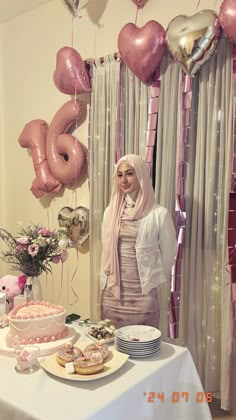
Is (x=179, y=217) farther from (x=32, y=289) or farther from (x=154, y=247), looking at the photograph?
(x=32, y=289)

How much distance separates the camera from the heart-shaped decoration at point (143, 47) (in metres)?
2.34

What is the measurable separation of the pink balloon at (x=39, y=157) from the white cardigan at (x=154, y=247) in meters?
1.28

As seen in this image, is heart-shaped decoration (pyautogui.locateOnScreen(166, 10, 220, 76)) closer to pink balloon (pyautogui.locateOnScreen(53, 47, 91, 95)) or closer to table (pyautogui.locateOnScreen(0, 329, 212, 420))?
pink balloon (pyautogui.locateOnScreen(53, 47, 91, 95))

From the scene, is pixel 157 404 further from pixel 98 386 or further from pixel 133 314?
pixel 133 314

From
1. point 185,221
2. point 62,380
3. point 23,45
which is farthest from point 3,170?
point 62,380

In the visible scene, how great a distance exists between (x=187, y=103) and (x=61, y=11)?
1.46m

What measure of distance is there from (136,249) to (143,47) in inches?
44.6

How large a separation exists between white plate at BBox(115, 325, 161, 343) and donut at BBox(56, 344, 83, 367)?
0.57 feet

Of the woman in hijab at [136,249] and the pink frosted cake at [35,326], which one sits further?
the woman in hijab at [136,249]

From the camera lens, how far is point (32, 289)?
169 centimetres

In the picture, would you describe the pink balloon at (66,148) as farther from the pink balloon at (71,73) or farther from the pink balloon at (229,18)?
the pink balloon at (229,18)

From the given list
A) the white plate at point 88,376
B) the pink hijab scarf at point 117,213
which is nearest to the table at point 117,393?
the white plate at point 88,376

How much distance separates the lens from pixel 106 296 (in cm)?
217

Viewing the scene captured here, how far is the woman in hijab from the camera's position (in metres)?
2.04
